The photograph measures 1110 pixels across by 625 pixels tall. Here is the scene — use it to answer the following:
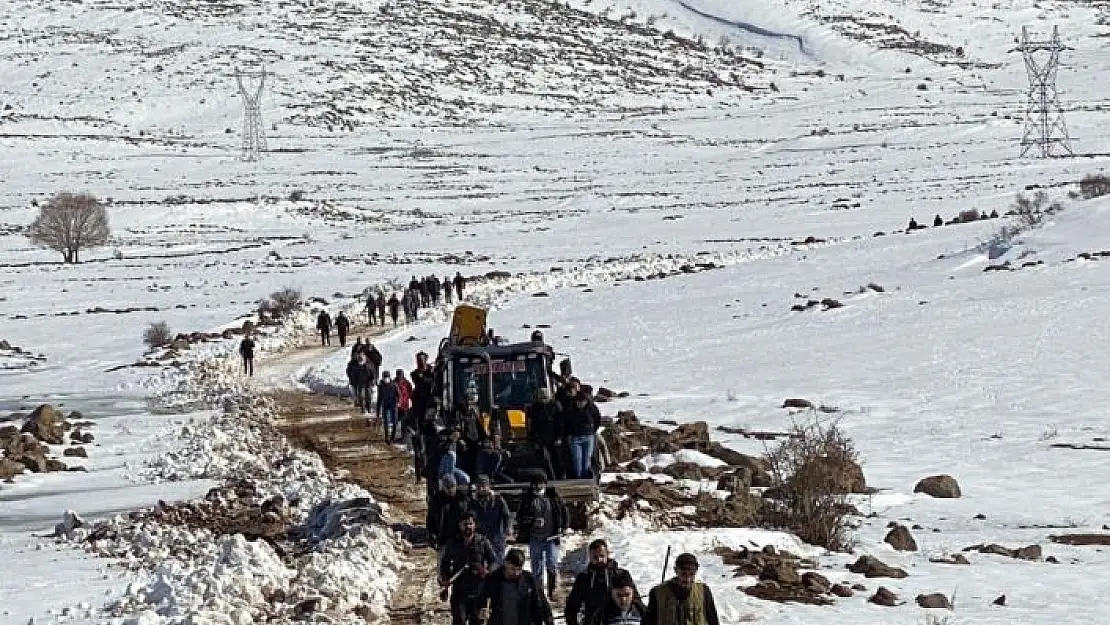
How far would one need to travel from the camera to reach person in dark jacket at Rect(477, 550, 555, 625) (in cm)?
959

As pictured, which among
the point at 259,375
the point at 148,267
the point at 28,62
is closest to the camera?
the point at 259,375

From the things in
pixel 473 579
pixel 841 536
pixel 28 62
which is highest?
pixel 28 62

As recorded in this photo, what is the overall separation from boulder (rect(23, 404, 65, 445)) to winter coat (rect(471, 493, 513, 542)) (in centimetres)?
1633

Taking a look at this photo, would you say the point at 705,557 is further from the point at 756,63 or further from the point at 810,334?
the point at 756,63

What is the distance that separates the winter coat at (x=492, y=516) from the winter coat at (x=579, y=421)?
304cm

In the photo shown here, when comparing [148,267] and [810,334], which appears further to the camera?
[148,267]

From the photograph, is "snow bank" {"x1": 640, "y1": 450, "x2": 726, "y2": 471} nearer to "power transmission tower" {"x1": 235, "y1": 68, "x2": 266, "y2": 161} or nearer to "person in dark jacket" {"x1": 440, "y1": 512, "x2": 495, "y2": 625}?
"person in dark jacket" {"x1": 440, "y1": 512, "x2": 495, "y2": 625}

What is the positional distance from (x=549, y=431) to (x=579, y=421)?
352 millimetres

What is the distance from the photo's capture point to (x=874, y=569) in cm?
1437

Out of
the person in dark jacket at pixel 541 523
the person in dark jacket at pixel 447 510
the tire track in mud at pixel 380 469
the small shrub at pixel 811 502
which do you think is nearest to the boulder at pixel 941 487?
the small shrub at pixel 811 502

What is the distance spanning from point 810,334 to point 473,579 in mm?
26579

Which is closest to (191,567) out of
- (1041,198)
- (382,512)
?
(382,512)

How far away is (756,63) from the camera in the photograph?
186750mm

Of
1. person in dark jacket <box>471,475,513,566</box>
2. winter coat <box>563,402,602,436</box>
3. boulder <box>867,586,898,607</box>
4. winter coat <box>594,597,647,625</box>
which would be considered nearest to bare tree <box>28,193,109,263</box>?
winter coat <box>563,402,602,436</box>
